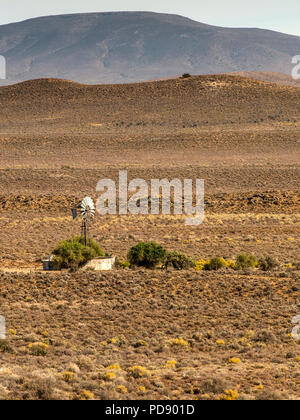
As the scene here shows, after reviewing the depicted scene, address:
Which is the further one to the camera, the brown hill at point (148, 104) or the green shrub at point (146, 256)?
the brown hill at point (148, 104)

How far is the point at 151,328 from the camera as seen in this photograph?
743 inches

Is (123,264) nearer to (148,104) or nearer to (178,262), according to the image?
(178,262)

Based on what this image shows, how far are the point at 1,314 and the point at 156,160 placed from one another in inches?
1936

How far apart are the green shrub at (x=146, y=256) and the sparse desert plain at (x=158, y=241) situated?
1843mm

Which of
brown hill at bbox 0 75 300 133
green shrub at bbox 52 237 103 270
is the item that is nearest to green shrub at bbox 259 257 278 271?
green shrub at bbox 52 237 103 270

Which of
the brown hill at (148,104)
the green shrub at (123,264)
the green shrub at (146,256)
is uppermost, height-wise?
the brown hill at (148,104)

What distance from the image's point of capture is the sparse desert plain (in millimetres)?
14422

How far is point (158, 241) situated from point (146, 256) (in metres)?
9.04

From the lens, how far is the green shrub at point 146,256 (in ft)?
89.1

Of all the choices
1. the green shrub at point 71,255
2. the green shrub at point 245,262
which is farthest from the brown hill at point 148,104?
the green shrub at point 71,255

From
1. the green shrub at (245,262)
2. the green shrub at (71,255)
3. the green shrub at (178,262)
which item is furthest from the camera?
the green shrub at (245,262)

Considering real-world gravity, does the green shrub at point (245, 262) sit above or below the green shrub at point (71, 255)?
below

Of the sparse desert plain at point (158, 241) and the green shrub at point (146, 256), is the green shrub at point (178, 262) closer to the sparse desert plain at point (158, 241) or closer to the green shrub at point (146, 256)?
the green shrub at point (146, 256)
